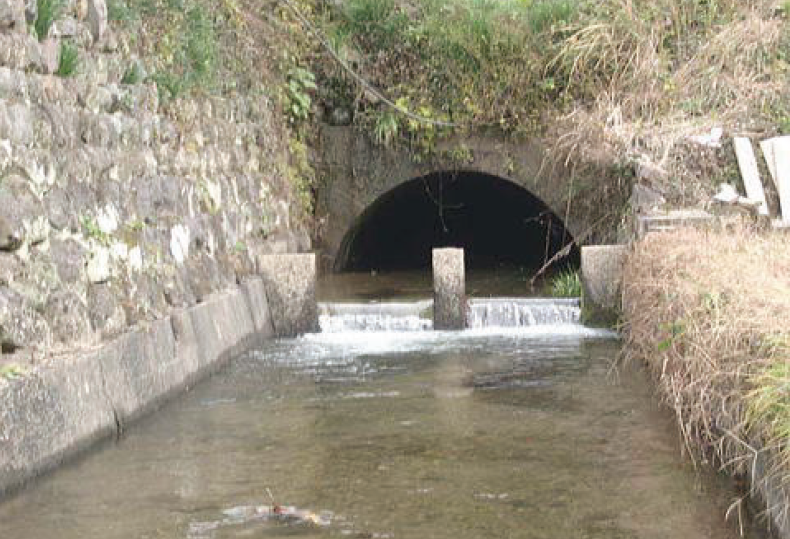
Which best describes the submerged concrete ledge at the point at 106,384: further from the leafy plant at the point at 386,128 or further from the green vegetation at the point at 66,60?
the leafy plant at the point at 386,128

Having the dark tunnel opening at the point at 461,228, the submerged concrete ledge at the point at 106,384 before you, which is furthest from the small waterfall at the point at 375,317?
the dark tunnel opening at the point at 461,228

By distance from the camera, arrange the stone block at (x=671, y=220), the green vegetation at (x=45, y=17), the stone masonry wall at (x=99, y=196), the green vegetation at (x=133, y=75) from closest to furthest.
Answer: the stone masonry wall at (x=99, y=196)
the green vegetation at (x=45, y=17)
the green vegetation at (x=133, y=75)
the stone block at (x=671, y=220)

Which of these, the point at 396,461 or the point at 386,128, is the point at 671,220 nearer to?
the point at 386,128

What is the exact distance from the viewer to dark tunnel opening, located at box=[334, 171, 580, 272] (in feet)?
52.2

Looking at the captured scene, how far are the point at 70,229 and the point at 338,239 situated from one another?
22.6ft

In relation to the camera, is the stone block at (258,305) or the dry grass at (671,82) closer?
the stone block at (258,305)

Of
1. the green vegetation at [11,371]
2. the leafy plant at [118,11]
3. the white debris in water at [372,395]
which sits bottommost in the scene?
the white debris in water at [372,395]

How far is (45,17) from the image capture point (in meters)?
7.09

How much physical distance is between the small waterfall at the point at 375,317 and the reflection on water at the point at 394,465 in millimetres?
1680

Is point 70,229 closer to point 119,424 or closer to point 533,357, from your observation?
point 119,424

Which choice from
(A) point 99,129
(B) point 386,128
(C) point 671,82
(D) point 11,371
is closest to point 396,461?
(D) point 11,371

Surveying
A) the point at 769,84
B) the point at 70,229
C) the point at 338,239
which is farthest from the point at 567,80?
the point at 70,229

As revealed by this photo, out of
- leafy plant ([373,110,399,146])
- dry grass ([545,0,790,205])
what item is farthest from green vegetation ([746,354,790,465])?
leafy plant ([373,110,399,146])

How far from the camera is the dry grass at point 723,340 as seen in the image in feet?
16.0
